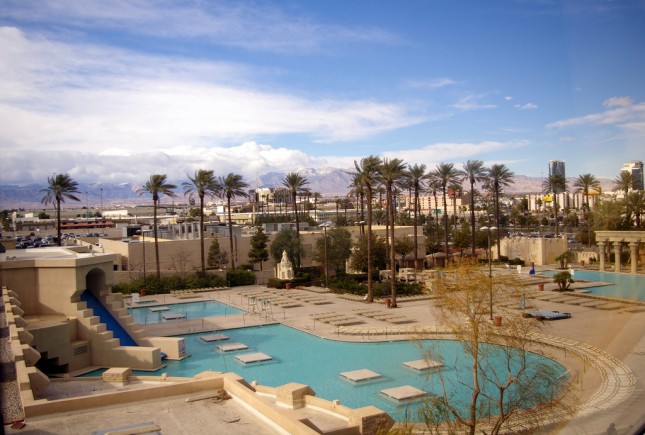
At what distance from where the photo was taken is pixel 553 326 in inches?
815

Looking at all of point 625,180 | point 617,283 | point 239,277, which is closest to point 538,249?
point 617,283

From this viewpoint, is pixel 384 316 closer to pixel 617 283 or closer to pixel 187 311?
pixel 187 311

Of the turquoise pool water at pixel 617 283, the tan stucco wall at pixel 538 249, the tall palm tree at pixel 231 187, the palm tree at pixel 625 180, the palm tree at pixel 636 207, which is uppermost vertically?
the tall palm tree at pixel 231 187

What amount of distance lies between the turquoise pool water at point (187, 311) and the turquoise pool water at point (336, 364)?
17.2 feet

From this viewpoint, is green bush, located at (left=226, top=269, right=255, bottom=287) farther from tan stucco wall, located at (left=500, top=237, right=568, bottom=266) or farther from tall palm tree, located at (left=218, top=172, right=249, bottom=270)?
tan stucco wall, located at (left=500, top=237, right=568, bottom=266)

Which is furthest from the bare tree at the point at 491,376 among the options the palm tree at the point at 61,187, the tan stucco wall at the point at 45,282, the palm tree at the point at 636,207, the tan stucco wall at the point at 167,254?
the palm tree at the point at 61,187

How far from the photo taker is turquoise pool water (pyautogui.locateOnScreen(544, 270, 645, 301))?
26.4 metres

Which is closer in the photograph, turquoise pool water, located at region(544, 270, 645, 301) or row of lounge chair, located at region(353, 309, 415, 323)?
row of lounge chair, located at region(353, 309, 415, 323)

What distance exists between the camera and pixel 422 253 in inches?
1774

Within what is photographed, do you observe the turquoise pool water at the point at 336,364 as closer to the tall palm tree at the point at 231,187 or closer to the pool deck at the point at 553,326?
the pool deck at the point at 553,326

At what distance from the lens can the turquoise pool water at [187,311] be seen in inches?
1053

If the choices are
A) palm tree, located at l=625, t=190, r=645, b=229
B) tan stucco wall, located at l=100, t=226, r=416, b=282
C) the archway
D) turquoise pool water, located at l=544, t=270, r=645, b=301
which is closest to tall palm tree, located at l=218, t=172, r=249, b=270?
tan stucco wall, located at l=100, t=226, r=416, b=282

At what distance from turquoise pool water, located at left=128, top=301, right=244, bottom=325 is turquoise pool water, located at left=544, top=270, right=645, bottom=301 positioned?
61.3 feet

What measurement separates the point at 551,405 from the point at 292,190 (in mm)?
36728
